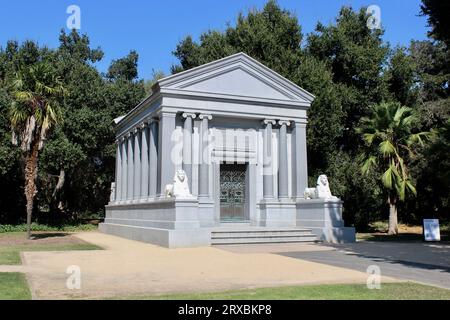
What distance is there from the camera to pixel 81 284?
914cm

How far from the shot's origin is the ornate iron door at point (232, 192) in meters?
23.4

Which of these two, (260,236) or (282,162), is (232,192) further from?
(260,236)

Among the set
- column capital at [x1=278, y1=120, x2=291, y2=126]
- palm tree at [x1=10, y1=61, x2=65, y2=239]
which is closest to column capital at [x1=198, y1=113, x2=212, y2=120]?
column capital at [x1=278, y1=120, x2=291, y2=126]

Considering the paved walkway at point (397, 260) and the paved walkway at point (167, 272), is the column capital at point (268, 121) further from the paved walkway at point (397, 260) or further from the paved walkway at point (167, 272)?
the paved walkway at point (167, 272)

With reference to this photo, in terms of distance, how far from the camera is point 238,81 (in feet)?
76.5

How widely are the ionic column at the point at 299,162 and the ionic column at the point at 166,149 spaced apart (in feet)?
20.7

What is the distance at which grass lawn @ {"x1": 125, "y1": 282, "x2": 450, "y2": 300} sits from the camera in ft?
25.1

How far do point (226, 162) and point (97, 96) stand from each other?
1508 centimetres

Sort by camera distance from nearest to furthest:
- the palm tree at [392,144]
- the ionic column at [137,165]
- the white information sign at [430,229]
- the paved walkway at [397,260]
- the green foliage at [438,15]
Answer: the paved walkway at [397,260] < the green foliage at [438,15] < the white information sign at [430,229] < the palm tree at [392,144] < the ionic column at [137,165]

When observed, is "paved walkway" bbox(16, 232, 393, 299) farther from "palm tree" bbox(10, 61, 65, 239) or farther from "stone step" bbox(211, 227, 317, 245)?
"palm tree" bbox(10, 61, 65, 239)

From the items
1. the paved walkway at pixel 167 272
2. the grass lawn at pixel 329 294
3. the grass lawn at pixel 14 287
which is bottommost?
the paved walkway at pixel 167 272

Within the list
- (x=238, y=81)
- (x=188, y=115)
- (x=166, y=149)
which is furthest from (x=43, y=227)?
(x=238, y=81)

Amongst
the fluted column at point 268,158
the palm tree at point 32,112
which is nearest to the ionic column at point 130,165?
the palm tree at point 32,112

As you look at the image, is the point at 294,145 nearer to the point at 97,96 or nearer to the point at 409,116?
the point at 409,116
